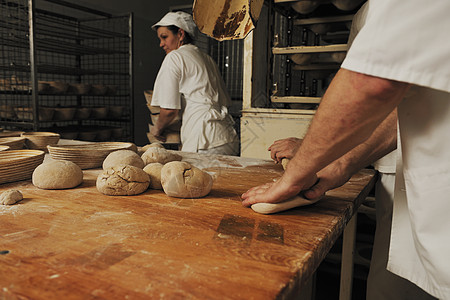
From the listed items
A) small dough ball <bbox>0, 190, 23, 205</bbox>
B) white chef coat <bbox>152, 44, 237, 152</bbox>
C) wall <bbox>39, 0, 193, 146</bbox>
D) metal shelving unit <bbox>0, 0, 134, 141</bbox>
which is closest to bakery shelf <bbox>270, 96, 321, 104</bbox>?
white chef coat <bbox>152, 44, 237, 152</bbox>

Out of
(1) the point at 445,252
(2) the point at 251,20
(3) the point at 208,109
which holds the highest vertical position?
(2) the point at 251,20

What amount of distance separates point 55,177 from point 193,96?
1.88m

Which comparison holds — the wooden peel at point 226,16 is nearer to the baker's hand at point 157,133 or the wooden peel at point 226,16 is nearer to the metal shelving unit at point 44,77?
the baker's hand at point 157,133

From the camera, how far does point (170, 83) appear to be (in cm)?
275

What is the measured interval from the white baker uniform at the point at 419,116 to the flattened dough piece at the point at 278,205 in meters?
0.25

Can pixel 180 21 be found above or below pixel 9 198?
above

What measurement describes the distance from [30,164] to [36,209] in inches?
15.2

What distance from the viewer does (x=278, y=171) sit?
1.40 metres

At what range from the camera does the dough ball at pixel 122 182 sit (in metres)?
1.00

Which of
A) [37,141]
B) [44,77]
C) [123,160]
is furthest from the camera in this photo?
[44,77]

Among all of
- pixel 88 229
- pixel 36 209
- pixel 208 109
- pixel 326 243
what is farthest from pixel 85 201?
pixel 208 109

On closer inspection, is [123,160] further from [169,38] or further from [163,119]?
[169,38]

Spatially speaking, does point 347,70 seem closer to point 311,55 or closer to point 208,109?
point 311,55

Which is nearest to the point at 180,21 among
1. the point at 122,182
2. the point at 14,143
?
the point at 14,143
